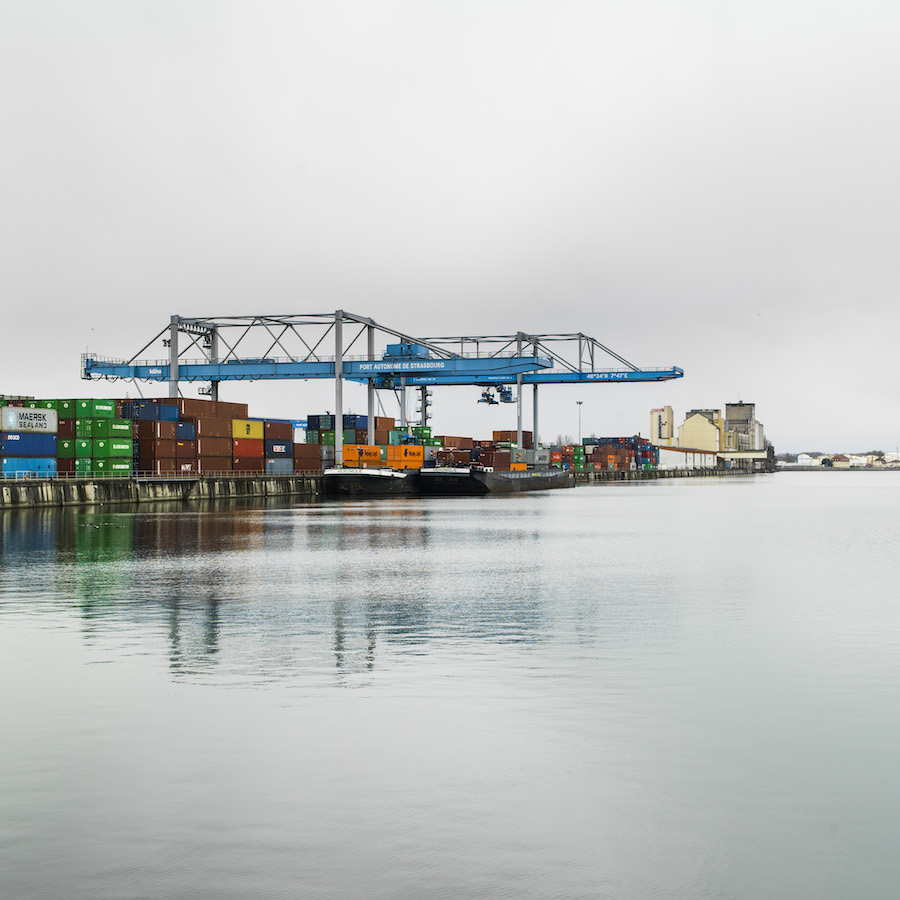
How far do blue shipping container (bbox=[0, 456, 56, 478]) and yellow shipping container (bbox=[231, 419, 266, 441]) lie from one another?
62.7ft

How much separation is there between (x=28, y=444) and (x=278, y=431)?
28.2m

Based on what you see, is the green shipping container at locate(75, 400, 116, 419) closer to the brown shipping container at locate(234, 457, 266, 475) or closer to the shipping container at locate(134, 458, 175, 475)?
the shipping container at locate(134, 458, 175, 475)

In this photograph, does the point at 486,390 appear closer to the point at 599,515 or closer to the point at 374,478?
the point at 374,478

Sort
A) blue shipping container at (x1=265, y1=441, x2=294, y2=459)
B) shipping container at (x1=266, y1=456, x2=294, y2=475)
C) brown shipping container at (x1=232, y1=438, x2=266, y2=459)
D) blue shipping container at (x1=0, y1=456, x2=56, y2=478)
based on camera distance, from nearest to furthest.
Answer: blue shipping container at (x1=0, y1=456, x2=56, y2=478)
brown shipping container at (x1=232, y1=438, x2=266, y2=459)
shipping container at (x1=266, y1=456, x2=294, y2=475)
blue shipping container at (x1=265, y1=441, x2=294, y2=459)

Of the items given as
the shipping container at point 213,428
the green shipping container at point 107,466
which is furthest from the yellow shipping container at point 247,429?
the green shipping container at point 107,466

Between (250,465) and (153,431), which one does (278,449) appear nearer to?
(250,465)

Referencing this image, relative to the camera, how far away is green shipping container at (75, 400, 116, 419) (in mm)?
63566

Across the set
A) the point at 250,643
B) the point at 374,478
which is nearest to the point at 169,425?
the point at 374,478

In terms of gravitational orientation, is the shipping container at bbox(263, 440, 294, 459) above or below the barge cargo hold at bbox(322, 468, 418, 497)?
above

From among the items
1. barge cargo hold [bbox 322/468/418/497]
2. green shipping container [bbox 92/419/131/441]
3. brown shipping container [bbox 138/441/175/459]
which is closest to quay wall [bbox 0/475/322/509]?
barge cargo hold [bbox 322/468/418/497]

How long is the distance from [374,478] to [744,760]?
7403 cm

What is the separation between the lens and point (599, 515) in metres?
55.8

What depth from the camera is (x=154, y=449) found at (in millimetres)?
68625

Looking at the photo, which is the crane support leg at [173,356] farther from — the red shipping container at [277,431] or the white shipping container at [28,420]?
the white shipping container at [28,420]
